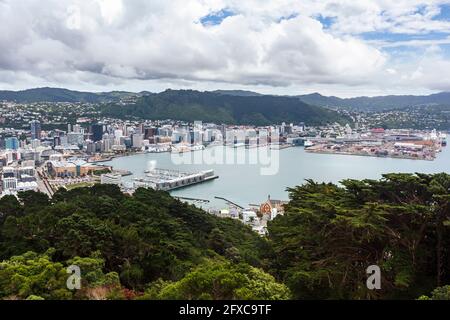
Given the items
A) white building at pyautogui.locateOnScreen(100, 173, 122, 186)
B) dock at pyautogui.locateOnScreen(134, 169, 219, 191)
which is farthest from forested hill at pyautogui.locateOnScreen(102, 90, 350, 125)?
white building at pyautogui.locateOnScreen(100, 173, 122, 186)

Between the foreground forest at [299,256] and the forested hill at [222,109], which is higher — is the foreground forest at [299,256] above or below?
below

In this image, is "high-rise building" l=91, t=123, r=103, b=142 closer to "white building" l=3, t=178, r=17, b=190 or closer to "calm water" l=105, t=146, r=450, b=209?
"calm water" l=105, t=146, r=450, b=209

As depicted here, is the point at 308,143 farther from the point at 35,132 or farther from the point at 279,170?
the point at 35,132

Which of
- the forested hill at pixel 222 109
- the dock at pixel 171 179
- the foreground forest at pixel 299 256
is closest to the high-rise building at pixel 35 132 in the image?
the forested hill at pixel 222 109

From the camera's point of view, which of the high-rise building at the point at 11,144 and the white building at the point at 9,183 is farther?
the high-rise building at the point at 11,144

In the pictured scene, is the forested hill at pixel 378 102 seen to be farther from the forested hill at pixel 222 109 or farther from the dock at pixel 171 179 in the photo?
the dock at pixel 171 179

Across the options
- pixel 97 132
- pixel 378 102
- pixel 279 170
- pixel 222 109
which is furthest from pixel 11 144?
pixel 378 102
